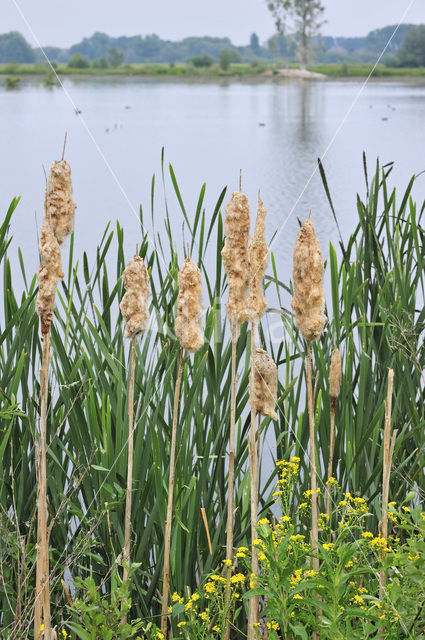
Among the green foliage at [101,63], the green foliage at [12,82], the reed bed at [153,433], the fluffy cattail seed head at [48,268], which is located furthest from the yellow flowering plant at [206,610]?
the green foliage at [12,82]

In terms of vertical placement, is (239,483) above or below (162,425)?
below

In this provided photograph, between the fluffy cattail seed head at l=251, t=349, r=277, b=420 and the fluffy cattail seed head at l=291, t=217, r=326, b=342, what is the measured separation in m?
0.16

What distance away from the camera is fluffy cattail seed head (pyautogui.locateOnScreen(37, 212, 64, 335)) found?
3.56 feet

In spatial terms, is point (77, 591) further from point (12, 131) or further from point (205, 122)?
point (12, 131)

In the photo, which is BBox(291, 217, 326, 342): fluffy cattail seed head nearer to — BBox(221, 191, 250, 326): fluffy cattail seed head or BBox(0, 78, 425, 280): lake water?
BBox(221, 191, 250, 326): fluffy cattail seed head

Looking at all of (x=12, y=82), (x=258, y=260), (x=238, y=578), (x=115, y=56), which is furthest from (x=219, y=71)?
(x=238, y=578)

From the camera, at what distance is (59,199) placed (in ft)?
3.61

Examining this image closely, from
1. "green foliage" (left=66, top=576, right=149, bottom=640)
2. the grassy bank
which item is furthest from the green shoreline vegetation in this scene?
"green foliage" (left=66, top=576, right=149, bottom=640)

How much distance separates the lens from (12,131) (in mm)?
4207

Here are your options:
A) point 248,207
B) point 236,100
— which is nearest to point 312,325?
point 248,207

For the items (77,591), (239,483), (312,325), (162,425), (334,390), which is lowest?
(77,591)

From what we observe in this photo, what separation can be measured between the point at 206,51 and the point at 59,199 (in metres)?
1.88

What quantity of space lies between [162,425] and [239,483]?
0.27 metres

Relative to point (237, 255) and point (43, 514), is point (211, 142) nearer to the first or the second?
point (237, 255)
